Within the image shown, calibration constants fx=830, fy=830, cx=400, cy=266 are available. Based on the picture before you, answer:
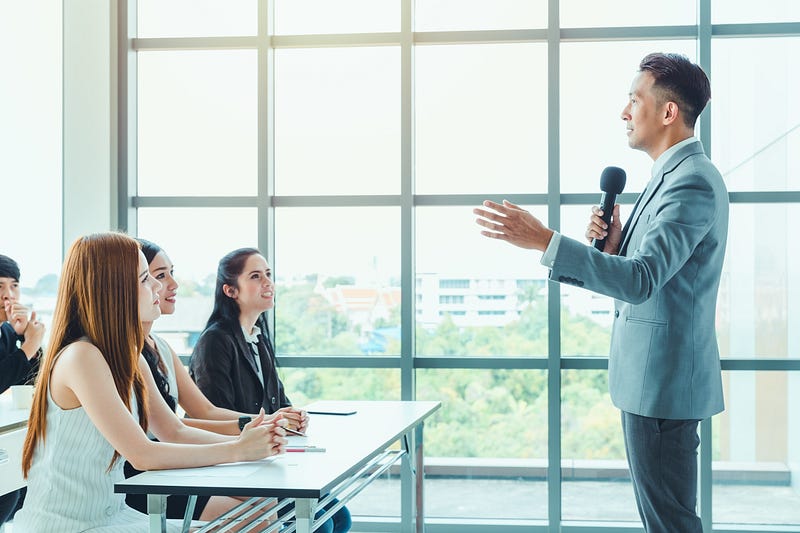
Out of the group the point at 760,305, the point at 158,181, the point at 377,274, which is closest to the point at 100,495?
the point at 377,274

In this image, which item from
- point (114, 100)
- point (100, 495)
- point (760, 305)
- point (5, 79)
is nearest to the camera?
point (100, 495)

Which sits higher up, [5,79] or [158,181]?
[5,79]

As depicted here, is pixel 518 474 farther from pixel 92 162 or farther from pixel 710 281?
pixel 92 162

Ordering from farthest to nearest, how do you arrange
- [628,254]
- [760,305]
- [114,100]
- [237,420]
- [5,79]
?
[114,100]
[760,305]
[5,79]
[237,420]
[628,254]

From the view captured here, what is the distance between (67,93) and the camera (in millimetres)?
4254

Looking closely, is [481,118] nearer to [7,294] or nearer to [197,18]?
[197,18]

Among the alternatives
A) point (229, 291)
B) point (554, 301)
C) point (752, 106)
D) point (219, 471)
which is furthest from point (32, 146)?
point (752, 106)

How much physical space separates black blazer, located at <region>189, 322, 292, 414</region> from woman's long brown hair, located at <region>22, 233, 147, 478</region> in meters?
0.97

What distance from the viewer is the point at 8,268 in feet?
11.6

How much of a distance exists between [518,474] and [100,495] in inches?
104

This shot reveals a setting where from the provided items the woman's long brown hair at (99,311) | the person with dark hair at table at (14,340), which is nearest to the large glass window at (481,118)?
the person with dark hair at table at (14,340)

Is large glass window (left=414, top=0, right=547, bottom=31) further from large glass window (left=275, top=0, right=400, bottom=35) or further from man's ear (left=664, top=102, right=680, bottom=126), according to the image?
man's ear (left=664, top=102, right=680, bottom=126)

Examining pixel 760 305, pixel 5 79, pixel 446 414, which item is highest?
pixel 5 79

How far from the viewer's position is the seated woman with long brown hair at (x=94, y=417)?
2080 mm
